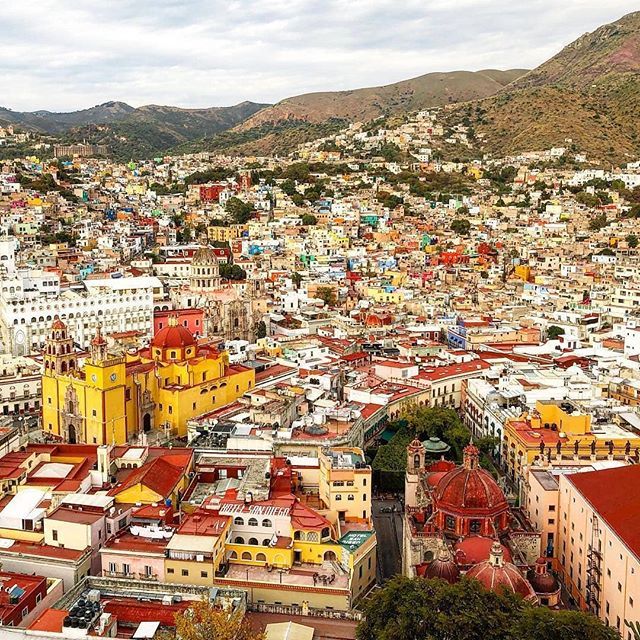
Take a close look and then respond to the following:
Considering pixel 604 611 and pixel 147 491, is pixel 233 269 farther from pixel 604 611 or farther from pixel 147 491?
pixel 604 611

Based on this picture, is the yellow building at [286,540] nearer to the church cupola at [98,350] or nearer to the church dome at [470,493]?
the church dome at [470,493]

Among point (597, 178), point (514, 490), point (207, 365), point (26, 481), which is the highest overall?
point (597, 178)

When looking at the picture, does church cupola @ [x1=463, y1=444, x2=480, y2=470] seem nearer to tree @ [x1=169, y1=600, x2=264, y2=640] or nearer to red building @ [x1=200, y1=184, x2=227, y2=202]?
tree @ [x1=169, y1=600, x2=264, y2=640]

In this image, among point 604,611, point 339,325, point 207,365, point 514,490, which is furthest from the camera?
point 339,325

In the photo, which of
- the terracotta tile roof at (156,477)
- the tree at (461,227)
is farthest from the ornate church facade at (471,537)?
the tree at (461,227)

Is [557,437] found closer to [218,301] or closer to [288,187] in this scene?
[218,301]

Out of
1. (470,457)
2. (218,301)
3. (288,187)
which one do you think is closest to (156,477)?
(470,457)

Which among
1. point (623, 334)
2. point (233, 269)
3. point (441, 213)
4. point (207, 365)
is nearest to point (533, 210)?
point (441, 213)
